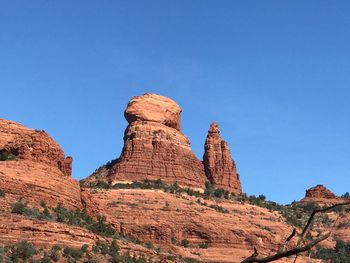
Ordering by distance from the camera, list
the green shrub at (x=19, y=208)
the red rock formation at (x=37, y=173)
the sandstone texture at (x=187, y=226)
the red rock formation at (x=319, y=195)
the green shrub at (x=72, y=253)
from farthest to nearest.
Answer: the red rock formation at (x=319, y=195)
the sandstone texture at (x=187, y=226)
the red rock formation at (x=37, y=173)
the green shrub at (x=19, y=208)
the green shrub at (x=72, y=253)

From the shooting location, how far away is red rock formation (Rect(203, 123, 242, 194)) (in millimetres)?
120088

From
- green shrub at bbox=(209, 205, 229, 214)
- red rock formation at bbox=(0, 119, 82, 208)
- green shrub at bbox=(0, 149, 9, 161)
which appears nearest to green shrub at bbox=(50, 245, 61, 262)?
red rock formation at bbox=(0, 119, 82, 208)

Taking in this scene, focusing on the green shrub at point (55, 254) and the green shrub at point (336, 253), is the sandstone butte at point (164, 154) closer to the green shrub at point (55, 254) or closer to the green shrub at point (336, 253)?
the green shrub at point (336, 253)

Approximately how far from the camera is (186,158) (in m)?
118

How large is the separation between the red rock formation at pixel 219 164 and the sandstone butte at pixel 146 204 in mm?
173

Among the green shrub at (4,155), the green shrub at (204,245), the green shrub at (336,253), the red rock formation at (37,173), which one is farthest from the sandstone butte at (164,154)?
the green shrub at (4,155)

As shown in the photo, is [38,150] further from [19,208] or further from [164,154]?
[164,154]

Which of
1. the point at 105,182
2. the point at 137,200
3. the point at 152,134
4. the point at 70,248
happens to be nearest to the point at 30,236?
the point at 70,248

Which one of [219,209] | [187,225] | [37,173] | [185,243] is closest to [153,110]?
[219,209]

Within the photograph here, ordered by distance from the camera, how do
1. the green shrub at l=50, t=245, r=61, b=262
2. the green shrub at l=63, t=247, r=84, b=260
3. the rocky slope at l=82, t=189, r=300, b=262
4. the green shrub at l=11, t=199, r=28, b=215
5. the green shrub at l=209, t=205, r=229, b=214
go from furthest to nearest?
the green shrub at l=209, t=205, r=229, b=214, the rocky slope at l=82, t=189, r=300, b=262, the green shrub at l=11, t=199, r=28, b=215, the green shrub at l=63, t=247, r=84, b=260, the green shrub at l=50, t=245, r=61, b=262

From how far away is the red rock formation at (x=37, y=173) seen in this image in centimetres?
6135

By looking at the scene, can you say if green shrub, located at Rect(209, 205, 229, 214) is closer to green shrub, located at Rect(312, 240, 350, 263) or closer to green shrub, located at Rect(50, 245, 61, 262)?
green shrub, located at Rect(312, 240, 350, 263)

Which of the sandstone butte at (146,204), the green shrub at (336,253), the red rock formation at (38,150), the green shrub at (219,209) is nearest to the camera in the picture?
the sandstone butte at (146,204)

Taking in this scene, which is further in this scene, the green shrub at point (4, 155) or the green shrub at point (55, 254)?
the green shrub at point (4, 155)
